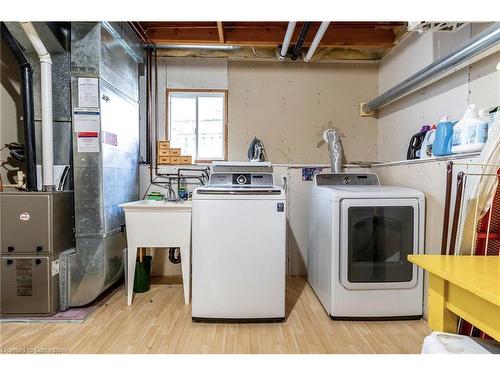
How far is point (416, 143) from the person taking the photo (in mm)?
2385

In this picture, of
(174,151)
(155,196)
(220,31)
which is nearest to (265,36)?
(220,31)

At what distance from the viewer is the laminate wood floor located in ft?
5.68

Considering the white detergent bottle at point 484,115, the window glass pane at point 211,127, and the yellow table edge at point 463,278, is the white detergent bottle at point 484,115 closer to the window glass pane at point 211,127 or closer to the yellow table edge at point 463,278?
the yellow table edge at point 463,278

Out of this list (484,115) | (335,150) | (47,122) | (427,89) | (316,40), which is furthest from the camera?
(335,150)

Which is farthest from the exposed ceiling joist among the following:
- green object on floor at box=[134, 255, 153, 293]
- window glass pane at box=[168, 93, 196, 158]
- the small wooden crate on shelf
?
green object on floor at box=[134, 255, 153, 293]

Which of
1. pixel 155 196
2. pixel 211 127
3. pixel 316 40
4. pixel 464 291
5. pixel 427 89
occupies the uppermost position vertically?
pixel 316 40

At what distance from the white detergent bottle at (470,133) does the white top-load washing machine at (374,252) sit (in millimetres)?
422

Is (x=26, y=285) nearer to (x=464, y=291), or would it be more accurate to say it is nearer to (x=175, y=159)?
(x=175, y=159)

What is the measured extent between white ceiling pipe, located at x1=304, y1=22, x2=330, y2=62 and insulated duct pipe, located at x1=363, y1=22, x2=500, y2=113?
0.83 metres

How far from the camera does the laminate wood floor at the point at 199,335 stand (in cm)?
173

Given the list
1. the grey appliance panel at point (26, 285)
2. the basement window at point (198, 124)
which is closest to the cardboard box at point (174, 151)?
the basement window at point (198, 124)

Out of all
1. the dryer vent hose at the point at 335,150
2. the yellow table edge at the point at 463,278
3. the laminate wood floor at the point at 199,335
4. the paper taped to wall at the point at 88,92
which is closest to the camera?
the yellow table edge at the point at 463,278

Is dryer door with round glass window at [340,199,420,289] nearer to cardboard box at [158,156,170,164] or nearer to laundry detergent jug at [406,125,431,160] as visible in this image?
laundry detergent jug at [406,125,431,160]

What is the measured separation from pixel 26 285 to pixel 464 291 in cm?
264
